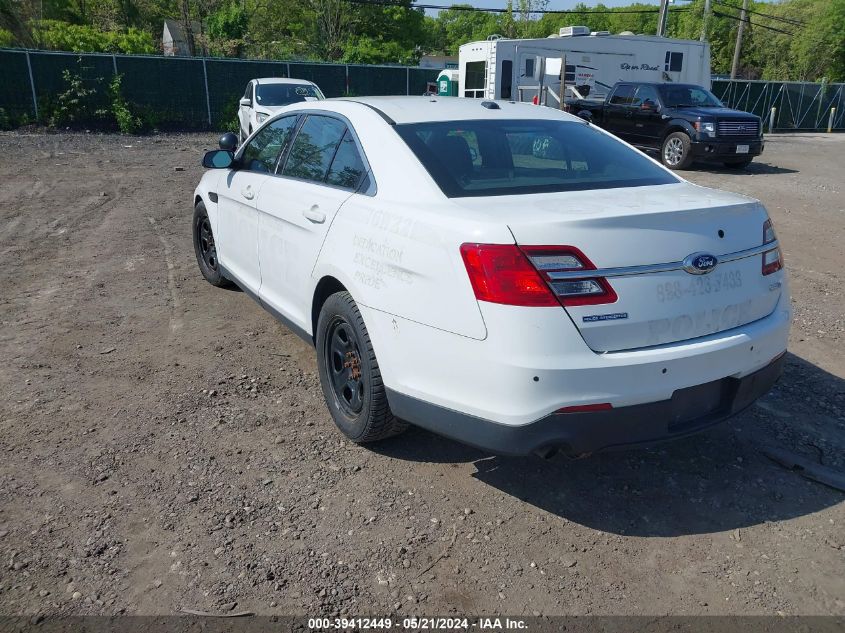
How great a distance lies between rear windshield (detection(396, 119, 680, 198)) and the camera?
132 inches

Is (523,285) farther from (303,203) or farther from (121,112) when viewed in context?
(121,112)

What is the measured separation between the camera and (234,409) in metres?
4.12

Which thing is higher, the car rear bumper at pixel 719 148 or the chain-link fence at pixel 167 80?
the chain-link fence at pixel 167 80

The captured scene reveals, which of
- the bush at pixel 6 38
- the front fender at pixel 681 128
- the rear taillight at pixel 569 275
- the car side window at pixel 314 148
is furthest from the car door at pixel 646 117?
the bush at pixel 6 38

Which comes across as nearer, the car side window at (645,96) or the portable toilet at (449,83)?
the car side window at (645,96)

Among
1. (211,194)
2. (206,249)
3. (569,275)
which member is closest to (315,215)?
(569,275)

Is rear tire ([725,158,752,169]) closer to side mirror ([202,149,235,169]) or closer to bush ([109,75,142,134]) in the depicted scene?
side mirror ([202,149,235,169])

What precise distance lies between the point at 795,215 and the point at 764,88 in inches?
981

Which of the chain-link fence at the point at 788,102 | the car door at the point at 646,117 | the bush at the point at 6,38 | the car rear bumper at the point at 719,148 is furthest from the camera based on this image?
the chain-link fence at the point at 788,102

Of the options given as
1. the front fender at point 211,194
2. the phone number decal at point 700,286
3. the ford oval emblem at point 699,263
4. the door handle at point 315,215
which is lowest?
the front fender at point 211,194

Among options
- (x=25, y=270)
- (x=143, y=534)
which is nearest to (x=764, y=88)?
(x=25, y=270)

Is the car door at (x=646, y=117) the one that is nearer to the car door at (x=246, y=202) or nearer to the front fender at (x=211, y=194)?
the front fender at (x=211, y=194)

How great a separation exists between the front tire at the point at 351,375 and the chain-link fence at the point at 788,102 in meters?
30.9

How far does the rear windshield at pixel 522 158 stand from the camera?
132 inches
